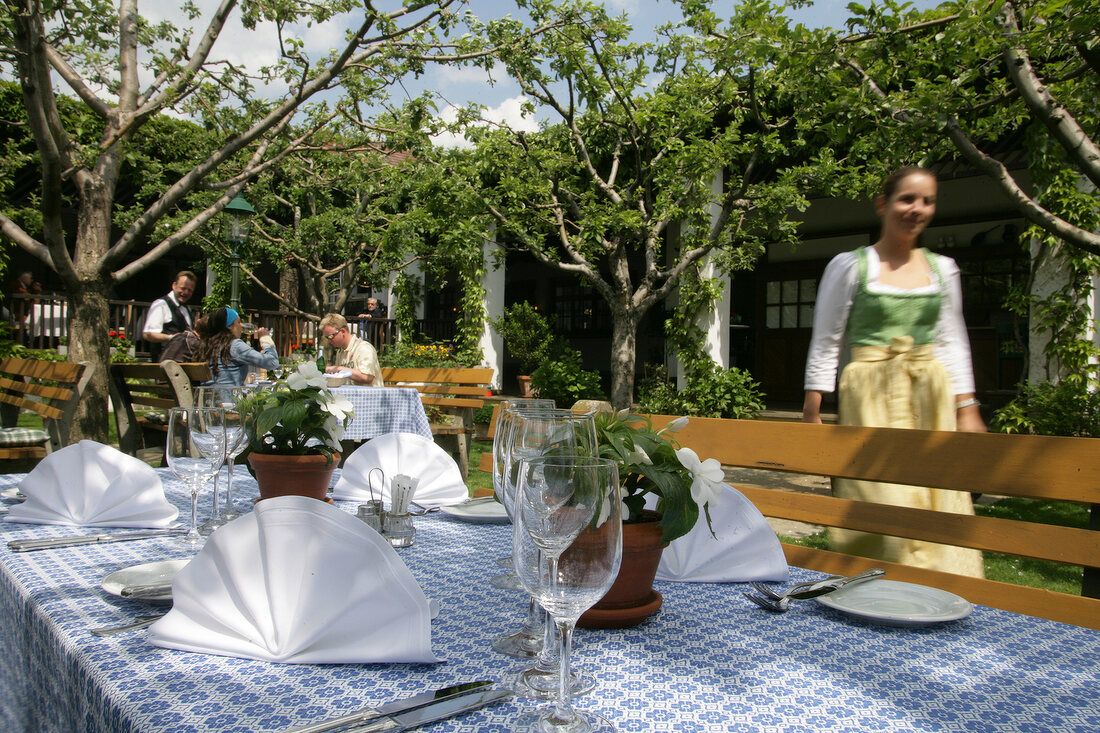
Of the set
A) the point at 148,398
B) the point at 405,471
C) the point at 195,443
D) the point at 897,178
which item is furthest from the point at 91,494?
the point at 148,398

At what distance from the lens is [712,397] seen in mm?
8695

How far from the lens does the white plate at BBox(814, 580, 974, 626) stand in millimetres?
963

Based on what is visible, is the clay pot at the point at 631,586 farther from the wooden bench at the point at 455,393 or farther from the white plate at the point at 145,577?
the wooden bench at the point at 455,393

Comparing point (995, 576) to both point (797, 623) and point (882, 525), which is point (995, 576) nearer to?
point (882, 525)

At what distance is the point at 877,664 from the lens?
84cm

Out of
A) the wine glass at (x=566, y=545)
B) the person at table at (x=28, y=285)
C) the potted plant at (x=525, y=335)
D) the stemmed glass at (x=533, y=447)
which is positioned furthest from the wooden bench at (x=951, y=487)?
the person at table at (x=28, y=285)

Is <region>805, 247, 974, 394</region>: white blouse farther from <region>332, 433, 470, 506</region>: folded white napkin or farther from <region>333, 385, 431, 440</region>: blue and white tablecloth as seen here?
<region>333, 385, 431, 440</region>: blue and white tablecloth

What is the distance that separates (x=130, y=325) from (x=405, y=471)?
1254 cm

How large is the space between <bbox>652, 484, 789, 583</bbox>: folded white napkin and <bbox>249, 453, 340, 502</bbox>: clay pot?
2.19 ft

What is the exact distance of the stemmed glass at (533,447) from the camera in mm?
845

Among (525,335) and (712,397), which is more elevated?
(525,335)

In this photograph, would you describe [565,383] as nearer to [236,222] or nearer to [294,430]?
A: [236,222]

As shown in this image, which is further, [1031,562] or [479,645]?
[1031,562]

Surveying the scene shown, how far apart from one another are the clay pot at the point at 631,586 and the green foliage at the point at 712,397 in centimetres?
750
